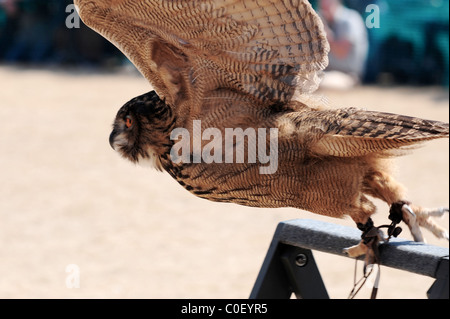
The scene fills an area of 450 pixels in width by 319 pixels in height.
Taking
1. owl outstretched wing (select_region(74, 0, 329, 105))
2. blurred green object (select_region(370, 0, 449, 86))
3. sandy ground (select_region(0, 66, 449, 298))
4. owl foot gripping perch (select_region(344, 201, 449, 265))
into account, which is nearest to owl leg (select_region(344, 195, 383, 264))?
owl foot gripping perch (select_region(344, 201, 449, 265))

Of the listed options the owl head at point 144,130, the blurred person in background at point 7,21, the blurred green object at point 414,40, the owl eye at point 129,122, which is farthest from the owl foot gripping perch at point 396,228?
the blurred person in background at point 7,21

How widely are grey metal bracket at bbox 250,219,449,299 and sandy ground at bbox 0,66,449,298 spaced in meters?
0.68

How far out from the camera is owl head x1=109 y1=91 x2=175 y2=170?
3859 millimetres

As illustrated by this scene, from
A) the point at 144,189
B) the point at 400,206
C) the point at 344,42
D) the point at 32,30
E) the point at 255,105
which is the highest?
the point at 32,30

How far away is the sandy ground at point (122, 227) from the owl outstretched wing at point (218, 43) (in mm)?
1360

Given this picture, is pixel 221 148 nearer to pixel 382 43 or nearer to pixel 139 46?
pixel 139 46

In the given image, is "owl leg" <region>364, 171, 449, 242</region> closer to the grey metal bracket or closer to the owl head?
the grey metal bracket

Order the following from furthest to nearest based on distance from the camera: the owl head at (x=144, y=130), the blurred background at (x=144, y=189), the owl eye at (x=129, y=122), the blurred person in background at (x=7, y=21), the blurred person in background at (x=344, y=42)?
the blurred person in background at (x=7, y=21) < the blurred person in background at (x=344, y=42) < the blurred background at (x=144, y=189) < the owl eye at (x=129, y=122) < the owl head at (x=144, y=130)

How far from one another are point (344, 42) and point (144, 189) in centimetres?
825

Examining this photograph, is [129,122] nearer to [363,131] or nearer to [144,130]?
[144,130]

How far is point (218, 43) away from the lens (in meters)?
3.52

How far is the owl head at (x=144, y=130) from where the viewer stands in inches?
152

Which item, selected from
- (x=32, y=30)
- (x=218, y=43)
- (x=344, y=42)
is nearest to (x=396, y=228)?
(x=218, y=43)

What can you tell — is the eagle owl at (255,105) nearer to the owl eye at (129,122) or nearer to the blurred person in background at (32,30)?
the owl eye at (129,122)
